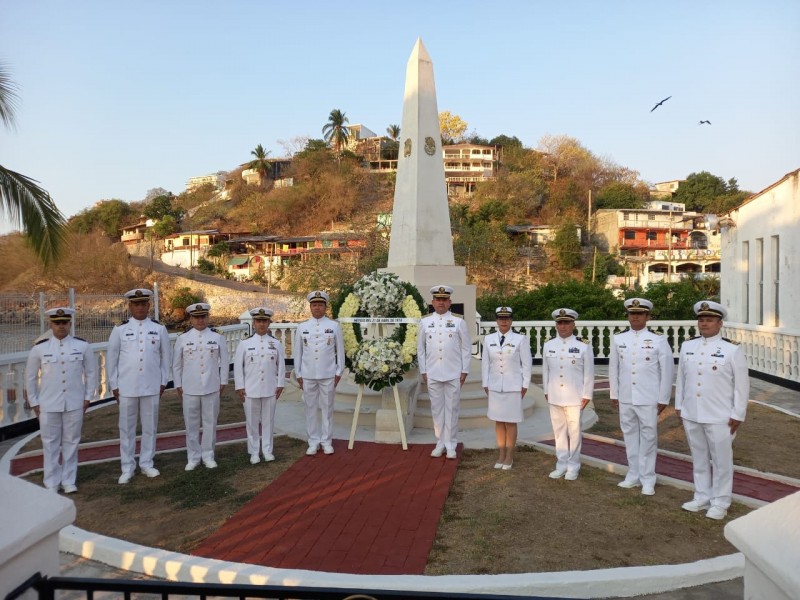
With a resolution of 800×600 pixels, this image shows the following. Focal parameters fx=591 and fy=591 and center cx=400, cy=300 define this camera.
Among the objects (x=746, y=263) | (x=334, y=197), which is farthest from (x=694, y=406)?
(x=334, y=197)

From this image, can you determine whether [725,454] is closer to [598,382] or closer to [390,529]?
[390,529]

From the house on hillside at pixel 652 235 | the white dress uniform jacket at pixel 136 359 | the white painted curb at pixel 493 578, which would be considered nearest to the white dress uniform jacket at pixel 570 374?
the white painted curb at pixel 493 578

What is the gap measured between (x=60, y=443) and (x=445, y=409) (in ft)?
13.7

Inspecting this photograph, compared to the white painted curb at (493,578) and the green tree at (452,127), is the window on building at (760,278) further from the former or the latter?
the green tree at (452,127)

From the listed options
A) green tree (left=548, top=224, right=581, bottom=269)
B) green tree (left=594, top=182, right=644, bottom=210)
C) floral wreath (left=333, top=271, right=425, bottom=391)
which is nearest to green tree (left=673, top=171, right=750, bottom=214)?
green tree (left=594, top=182, right=644, bottom=210)

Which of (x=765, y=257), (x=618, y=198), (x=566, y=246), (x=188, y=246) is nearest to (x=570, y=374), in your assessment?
(x=765, y=257)

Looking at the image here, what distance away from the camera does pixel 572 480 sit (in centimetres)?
611

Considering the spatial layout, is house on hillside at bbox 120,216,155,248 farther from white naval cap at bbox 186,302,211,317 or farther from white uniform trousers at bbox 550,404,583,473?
white uniform trousers at bbox 550,404,583,473

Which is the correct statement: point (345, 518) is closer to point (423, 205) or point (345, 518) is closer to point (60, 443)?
point (60, 443)

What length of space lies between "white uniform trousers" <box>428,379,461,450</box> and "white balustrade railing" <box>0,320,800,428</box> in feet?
12.7

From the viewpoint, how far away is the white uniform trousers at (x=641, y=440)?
19.0 feet

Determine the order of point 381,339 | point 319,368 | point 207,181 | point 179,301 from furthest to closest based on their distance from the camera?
point 207,181
point 179,301
point 381,339
point 319,368

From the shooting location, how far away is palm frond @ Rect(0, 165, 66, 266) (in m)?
8.67

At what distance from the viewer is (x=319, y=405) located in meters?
7.29
